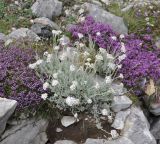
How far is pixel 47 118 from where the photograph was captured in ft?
19.3

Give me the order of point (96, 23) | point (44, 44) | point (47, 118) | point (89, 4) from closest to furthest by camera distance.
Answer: point (47, 118), point (44, 44), point (96, 23), point (89, 4)

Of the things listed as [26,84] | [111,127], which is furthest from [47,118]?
[111,127]

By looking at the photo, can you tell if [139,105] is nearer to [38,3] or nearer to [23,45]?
[23,45]

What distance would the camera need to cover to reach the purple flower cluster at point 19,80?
5715 mm

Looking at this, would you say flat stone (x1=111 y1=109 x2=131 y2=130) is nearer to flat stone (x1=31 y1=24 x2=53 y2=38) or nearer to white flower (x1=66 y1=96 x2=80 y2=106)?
white flower (x1=66 y1=96 x2=80 y2=106)

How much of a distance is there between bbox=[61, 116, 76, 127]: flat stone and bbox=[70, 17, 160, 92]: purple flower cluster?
1.32m

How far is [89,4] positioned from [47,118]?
3443 mm

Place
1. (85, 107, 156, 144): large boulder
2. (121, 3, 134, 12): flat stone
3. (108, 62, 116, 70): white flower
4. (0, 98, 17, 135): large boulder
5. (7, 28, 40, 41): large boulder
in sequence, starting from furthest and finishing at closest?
(121, 3, 134, 12): flat stone, (7, 28, 40, 41): large boulder, (108, 62, 116, 70): white flower, (85, 107, 156, 144): large boulder, (0, 98, 17, 135): large boulder

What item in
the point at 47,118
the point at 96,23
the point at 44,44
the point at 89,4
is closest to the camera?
the point at 47,118

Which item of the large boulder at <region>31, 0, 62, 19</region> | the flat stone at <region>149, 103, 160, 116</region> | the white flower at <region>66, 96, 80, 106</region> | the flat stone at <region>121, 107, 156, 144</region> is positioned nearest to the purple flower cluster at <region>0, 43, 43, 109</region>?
the white flower at <region>66, 96, 80, 106</region>

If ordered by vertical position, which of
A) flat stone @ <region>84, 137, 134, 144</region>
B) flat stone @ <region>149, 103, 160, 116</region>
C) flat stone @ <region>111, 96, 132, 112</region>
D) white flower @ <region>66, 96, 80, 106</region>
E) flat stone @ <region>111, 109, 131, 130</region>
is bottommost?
flat stone @ <region>149, 103, 160, 116</region>

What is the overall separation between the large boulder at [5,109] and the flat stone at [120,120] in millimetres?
1609

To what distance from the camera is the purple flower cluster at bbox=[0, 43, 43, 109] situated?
5715 mm

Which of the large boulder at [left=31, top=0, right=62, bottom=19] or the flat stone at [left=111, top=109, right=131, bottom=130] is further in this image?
the large boulder at [left=31, top=0, right=62, bottom=19]
